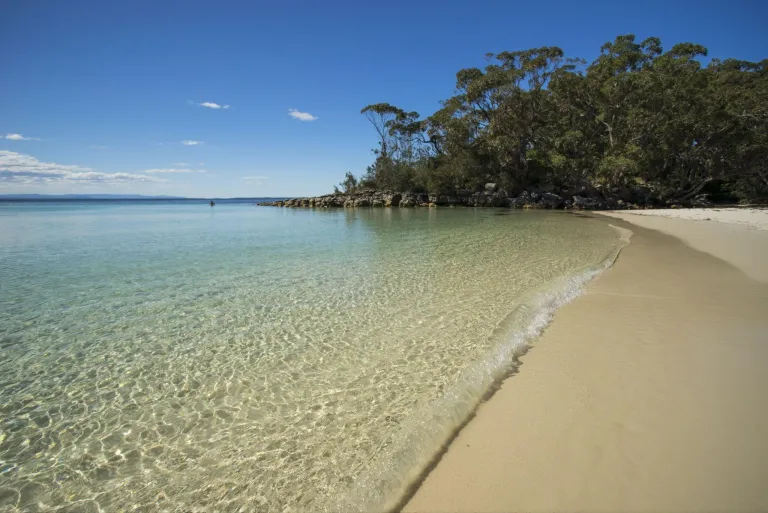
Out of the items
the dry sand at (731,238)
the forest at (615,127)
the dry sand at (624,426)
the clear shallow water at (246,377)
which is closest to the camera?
the dry sand at (624,426)

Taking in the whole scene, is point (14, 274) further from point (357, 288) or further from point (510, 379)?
point (510, 379)

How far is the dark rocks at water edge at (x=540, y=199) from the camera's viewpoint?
37031mm

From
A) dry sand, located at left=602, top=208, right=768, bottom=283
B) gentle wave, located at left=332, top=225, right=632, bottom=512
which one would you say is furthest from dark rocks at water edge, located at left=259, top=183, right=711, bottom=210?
gentle wave, located at left=332, top=225, right=632, bottom=512

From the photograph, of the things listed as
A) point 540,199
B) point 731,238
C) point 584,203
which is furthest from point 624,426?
point 540,199

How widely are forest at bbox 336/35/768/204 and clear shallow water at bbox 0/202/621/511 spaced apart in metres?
31.6

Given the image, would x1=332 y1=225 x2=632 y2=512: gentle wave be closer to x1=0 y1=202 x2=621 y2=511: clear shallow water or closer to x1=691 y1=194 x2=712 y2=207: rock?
x1=0 y1=202 x2=621 y2=511: clear shallow water

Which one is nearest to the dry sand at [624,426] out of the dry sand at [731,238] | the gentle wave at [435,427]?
the gentle wave at [435,427]

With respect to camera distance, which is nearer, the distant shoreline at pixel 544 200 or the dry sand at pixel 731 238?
the dry sand at pixel 731 238

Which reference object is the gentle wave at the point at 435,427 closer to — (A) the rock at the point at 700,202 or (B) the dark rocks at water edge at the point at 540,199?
(B) the dark rocks at water edge at the point at 540,199

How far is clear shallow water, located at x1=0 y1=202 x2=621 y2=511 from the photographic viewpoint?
2.73 metres

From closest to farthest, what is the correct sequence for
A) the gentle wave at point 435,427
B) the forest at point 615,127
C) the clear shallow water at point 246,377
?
the gentle wave at point 435,427 < the clear shallow water at point 246,377 < the forest at point 615,127

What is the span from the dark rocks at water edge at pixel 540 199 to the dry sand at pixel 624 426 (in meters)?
36.0

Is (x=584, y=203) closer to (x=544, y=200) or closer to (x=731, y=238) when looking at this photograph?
(x=544, y=200)

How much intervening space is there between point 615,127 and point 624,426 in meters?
40.8
